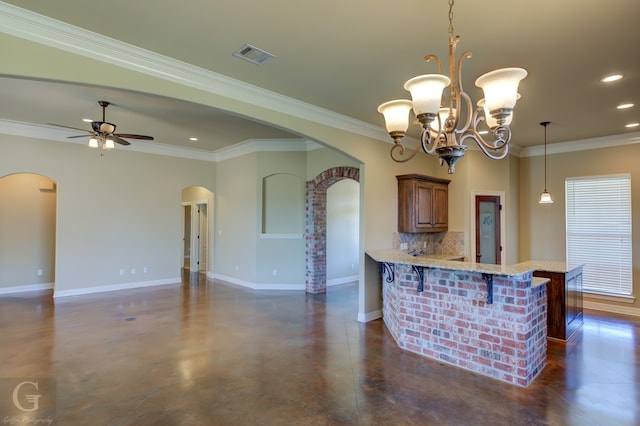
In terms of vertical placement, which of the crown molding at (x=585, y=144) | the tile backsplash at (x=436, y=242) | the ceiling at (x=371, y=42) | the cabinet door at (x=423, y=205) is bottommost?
the tile backsplash at (x=436, y=242)

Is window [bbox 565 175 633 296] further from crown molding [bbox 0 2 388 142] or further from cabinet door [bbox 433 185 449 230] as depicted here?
crown molding [bbox 0 2 388 142]

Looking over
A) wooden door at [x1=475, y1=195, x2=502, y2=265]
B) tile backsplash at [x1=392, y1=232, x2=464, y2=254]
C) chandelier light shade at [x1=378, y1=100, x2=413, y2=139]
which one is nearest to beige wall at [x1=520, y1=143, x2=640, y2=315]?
wooden door at [x1=475, y1=195, x2=502, y2=265]

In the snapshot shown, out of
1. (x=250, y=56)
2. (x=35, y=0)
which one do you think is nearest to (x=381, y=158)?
(x=250, y=56)

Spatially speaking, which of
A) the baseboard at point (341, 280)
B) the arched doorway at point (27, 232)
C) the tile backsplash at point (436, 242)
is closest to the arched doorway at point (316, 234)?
the baseboard at point (341, 280)

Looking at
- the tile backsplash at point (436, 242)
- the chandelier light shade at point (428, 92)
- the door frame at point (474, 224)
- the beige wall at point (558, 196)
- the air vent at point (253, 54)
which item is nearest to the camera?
the chandelier light shade at point (428, 92)

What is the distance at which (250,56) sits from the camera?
3123 mm

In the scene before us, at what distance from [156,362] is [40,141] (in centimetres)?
531

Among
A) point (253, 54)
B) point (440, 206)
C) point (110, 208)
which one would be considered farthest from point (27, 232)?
point (440, 206)

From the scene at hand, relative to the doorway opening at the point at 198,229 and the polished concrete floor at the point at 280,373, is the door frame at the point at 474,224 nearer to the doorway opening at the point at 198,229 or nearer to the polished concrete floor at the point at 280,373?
the polished concrete floor at the point at 280,373

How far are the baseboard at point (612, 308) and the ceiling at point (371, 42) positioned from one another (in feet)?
11.1

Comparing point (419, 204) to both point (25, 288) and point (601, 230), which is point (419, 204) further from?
point (25, 288)

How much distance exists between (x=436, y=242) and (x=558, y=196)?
251 centimetres

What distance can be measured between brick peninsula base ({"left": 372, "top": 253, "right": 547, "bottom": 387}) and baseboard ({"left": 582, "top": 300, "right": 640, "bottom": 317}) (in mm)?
3509

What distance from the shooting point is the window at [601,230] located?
233 inches
